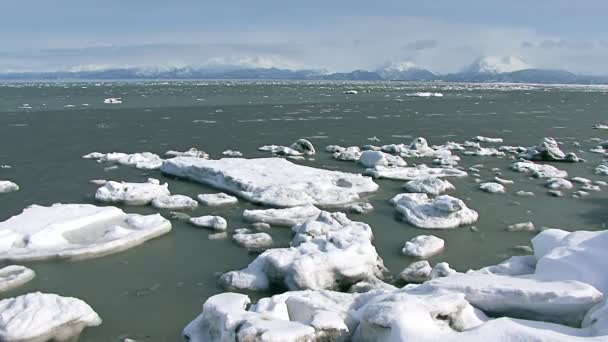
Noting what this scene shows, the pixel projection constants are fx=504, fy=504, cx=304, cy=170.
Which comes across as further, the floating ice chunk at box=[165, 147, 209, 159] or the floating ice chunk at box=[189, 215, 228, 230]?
the floating ice chunk at box=[165, 147, 209, 159]

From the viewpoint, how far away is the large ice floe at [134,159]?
1690 centimetres

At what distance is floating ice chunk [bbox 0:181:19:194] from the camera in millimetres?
13420

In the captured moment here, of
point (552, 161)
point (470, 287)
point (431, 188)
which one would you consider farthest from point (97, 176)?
point (552, 161)

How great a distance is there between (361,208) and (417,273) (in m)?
3.97

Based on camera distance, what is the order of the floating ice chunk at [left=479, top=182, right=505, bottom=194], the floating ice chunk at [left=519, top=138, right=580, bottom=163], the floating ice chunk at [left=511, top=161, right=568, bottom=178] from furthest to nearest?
the floating ice chunk at [left=519, top=138, right=580, bottom=163] → the floating ice chunk at [left=511, top=161, right=568, bottom=178] → the floating ice chunk at [left=479, top=182, right=505, bottom=194]

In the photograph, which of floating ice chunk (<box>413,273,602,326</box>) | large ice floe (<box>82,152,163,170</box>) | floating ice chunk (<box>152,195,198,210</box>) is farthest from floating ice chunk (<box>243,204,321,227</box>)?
large ice floe (<box>82,152,163,170</box>)

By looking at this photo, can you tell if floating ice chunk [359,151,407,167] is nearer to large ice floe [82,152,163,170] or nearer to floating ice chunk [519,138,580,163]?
floating ice chunk [519,138,580,163]

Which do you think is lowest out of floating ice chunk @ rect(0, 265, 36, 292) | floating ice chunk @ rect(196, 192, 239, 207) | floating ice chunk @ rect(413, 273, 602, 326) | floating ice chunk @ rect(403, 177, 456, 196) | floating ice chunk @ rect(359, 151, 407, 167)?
floating ice chunk @ rect(0, 265, 36, 292)

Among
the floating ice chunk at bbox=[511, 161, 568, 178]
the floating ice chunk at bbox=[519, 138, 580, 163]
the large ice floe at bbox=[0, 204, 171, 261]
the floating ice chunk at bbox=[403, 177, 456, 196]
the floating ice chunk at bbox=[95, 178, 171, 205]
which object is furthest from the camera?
the floating ice chunk at bbox=[519, 138, 580, 163]

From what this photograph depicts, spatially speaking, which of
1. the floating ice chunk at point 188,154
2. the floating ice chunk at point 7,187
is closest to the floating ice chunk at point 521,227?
the floating ice chunk at point 188,154

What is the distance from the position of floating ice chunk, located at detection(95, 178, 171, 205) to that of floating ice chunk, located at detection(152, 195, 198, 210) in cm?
30

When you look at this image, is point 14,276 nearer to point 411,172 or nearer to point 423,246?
point 423,246

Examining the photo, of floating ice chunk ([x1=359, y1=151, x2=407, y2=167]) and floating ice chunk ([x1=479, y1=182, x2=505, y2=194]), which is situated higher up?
floating ice chunk ([x1=359, y1=151, x2=407, y2=167])

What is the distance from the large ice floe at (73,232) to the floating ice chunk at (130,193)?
4.08ft
